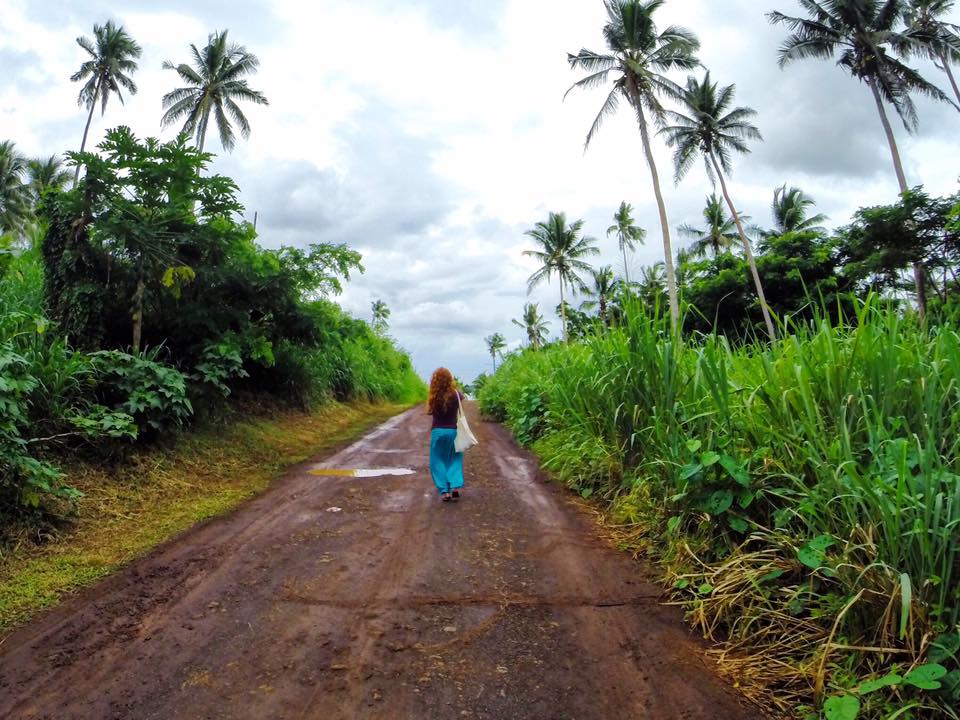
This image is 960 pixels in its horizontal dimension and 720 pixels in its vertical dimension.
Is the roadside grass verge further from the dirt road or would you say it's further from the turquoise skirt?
the turquoise skirt

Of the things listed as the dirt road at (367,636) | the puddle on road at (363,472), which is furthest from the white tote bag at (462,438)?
the puddle on road at (363,472)

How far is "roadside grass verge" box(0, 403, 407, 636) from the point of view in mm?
3607

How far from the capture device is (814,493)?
2779 mm

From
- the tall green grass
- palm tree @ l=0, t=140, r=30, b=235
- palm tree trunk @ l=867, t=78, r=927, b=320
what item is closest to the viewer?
the tall green grass

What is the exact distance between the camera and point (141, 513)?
202 inches

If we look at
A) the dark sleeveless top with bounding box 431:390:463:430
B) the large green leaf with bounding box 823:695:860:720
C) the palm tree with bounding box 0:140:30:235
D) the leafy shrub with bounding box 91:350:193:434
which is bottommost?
the large green leaf with bounding box 823:695:860:720

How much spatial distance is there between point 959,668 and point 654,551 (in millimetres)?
2088

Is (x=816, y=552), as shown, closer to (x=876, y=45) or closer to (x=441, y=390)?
(x=441, y=390)

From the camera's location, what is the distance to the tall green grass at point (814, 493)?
231cm

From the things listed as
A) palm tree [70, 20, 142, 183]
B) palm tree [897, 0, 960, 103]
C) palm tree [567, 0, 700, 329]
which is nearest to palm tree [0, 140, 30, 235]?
palm tree [70, 20, 142, 183]

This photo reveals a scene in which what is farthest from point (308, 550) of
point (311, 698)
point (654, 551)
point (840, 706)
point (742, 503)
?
point (840, 706)

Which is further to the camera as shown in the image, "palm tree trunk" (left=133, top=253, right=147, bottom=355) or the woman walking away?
"palm tree trunk" (left=133, top=253, right=147, bottom=355)

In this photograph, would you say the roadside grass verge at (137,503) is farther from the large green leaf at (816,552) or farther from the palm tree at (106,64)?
the palm tree at (106,64)

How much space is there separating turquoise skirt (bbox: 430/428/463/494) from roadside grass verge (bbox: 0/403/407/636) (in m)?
2.08
